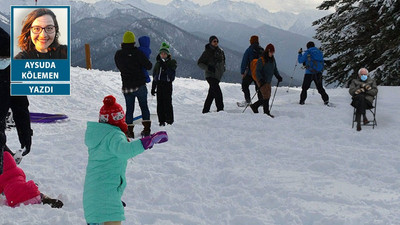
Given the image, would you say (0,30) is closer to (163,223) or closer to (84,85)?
(163,223)

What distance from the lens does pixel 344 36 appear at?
717 inches

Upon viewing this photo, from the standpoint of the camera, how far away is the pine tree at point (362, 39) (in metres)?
14.7

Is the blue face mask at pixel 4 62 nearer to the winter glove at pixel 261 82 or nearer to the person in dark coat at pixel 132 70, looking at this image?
the person in dark coat at pixel 132 70

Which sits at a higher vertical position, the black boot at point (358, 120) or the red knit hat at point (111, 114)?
the red knit hat at point (111, 114)

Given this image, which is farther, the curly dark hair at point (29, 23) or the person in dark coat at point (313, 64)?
the person in dark coat at point (313, 64)

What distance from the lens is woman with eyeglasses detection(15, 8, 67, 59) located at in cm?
771

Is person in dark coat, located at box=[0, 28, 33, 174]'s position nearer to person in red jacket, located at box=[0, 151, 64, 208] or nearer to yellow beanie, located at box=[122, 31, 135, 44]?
person in red jacket, located at box=[0, 151, 64, 208]

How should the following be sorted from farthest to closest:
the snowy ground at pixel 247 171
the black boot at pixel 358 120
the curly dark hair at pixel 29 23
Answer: the black boot at pixel 358 120, the curly dark hair at pixel 29 23, the snowy ground at pixel 247 171

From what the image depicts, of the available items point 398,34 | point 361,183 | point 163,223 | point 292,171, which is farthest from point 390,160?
point 398,34

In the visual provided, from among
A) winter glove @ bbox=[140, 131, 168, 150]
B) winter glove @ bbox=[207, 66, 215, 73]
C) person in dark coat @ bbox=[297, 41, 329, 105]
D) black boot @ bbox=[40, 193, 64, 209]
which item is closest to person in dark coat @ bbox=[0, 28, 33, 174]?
black boot @ bbox=[40, 193, 64, 209]

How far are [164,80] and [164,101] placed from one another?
46cm

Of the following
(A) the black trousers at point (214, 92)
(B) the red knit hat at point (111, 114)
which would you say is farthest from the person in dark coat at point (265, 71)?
(B) the red knit hat at point (111, 114)

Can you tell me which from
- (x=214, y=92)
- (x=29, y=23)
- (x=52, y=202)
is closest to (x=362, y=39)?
(x=214, y=92)

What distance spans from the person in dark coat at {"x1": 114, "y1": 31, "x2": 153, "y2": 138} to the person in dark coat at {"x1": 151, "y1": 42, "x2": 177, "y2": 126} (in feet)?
3.40
